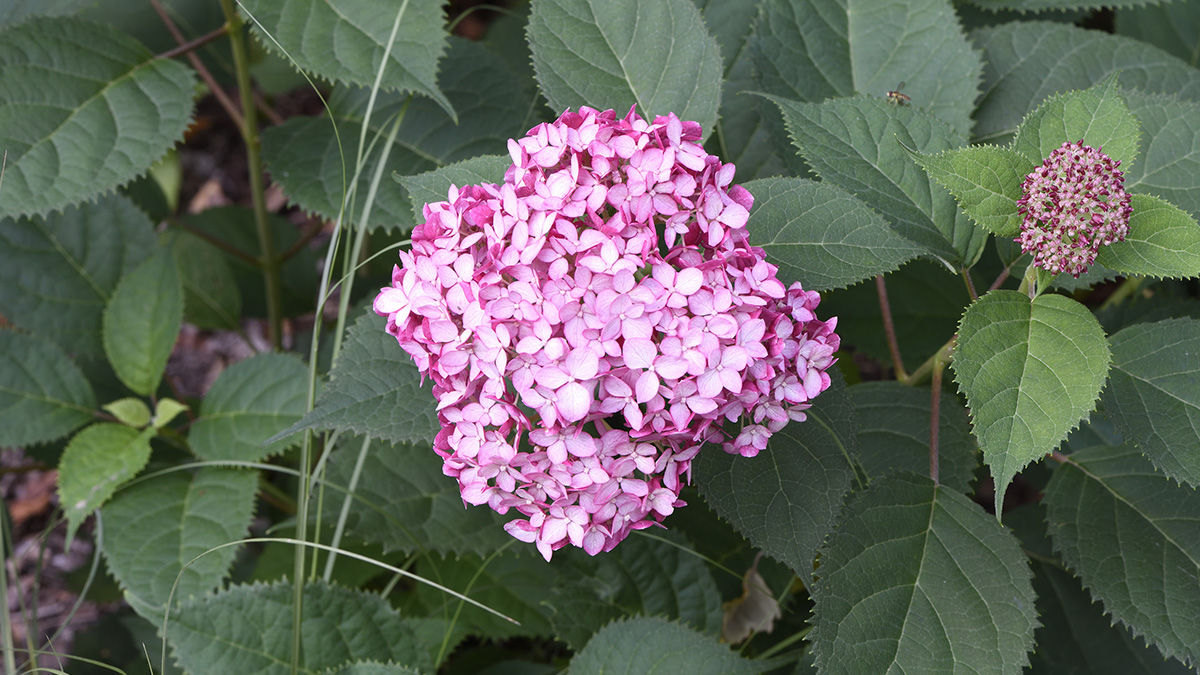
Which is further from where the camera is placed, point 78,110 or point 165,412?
point 165,412

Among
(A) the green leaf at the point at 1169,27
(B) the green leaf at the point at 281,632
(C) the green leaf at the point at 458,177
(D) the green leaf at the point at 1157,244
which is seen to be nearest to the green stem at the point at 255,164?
(C) the green leaf at the point at 458,177

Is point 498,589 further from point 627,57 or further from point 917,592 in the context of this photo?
point 627,57

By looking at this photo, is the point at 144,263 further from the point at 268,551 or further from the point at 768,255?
the point at 768,255

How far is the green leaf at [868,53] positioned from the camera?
5.18 ft

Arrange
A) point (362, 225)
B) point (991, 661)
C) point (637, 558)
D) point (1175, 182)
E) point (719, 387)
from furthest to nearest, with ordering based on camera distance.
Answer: point (637, 558) < point (362, 225) < point (1175, 182) < point (991, 661) < point (719, 387)

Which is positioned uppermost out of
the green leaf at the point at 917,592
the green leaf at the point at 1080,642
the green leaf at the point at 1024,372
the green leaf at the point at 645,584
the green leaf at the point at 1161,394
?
the green leaf at the point at 1024,372

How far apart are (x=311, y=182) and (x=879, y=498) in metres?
1.27

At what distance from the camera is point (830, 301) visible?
204cm

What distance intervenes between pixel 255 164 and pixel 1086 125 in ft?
5.72

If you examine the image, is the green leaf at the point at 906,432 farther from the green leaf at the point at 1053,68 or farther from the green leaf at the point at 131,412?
the green leaf at the point at 131,412

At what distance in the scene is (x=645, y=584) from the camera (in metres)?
1.73

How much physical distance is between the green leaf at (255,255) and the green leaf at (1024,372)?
6.41 feet

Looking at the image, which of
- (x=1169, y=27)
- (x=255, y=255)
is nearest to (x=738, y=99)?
(x=1169, y=27)

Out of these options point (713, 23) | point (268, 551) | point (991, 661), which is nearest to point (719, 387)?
point (991, 661)
